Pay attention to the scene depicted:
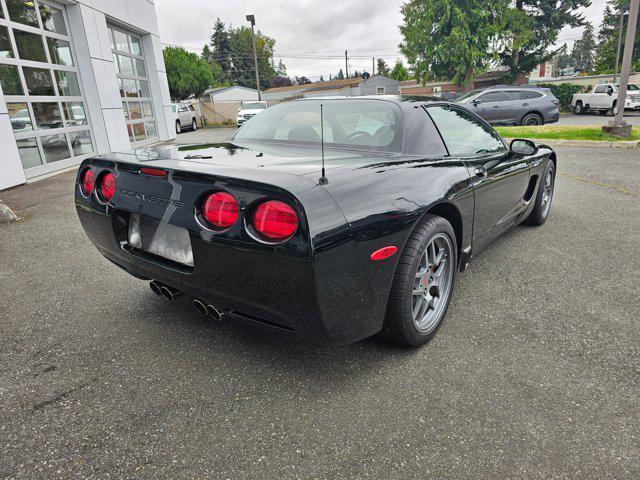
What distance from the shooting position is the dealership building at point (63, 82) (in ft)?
24.7

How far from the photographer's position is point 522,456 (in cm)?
163

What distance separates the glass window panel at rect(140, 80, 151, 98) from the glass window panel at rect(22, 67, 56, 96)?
5.19 metres

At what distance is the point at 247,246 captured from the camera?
1721 mm

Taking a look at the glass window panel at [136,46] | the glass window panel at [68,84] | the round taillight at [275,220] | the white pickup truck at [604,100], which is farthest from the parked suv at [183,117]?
the white pickup truck at [604,100]

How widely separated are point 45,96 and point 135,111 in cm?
487

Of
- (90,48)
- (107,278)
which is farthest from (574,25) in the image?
(107,278)

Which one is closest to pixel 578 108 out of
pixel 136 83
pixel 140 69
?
pixel 140 69

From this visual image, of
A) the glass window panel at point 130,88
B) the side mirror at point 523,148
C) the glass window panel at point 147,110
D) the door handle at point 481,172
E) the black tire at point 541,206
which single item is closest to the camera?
the door handle at point 481,172

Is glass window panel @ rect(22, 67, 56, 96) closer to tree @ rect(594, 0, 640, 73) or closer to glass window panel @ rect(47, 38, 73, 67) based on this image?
glass window panel @ rect(47, 38, 73, 67)

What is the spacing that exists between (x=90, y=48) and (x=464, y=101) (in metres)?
12.6

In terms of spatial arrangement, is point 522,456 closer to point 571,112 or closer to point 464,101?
point 464,101

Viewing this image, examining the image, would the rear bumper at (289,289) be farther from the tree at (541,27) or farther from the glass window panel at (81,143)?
the tree at (541,27)

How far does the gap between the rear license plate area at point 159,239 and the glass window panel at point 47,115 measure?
769 centimetres

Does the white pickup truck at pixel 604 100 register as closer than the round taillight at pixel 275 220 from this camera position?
No
